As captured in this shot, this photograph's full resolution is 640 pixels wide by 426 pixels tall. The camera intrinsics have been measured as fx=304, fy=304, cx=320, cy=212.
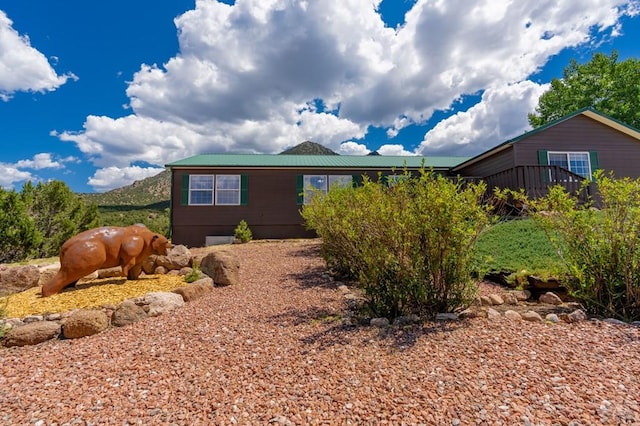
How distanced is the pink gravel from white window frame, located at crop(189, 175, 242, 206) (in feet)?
33.6

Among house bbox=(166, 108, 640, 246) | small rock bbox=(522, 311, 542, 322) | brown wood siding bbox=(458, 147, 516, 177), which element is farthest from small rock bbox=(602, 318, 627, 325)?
brown wood siding bbox=(458, 147, 516, 177)

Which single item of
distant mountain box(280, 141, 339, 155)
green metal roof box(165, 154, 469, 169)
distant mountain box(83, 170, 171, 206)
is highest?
distant mountain box(280, 141, 339, 155)

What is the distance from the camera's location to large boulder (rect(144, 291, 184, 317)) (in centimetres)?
404

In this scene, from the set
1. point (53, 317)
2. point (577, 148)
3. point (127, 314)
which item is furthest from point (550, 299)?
point (577, 148)

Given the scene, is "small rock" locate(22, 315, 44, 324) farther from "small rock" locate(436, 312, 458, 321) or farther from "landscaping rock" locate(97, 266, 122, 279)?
"small rock" locate(436, 312, 458, 321)

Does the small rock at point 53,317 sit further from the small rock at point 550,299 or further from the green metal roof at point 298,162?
the green metal roof at point 298,162

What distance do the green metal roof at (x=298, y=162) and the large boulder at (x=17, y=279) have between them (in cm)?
806

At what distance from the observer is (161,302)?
4.16 metres

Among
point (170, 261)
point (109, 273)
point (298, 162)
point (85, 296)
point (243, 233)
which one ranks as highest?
point (298, 162)

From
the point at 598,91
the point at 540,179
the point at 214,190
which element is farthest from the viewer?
the point at 598,91

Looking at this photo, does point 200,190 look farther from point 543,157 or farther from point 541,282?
point 543,157

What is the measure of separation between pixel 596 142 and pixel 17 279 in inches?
722

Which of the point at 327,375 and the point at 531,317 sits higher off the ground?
the point at 531,317

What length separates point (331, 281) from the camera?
5.82 metres
